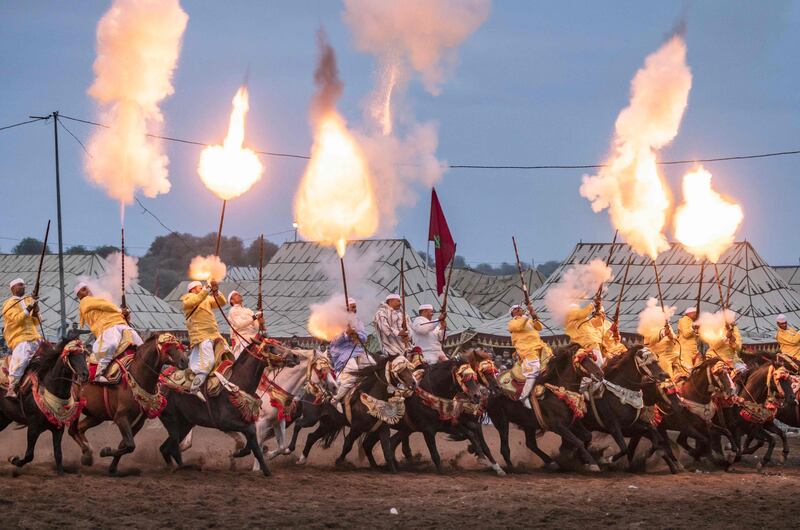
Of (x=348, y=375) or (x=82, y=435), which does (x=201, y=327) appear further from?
(x=348, y=375)

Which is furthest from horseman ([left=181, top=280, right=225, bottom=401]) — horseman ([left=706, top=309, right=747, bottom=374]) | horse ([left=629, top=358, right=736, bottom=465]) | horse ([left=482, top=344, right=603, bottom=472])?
horseman ([left=706, top=309, right=747, bottom=374])

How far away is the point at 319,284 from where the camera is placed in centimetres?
3769

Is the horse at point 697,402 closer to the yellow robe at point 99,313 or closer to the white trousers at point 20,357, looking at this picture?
the yellow robe at point 99,313

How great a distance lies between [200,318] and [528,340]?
589cm

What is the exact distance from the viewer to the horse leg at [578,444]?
723 inches

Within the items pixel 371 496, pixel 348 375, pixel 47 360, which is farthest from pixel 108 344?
pixel 371 496

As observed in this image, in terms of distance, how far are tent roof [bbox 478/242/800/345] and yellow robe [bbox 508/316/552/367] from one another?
1190 centimetres

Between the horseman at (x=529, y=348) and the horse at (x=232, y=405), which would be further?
the horseman at (x=529, y=348)

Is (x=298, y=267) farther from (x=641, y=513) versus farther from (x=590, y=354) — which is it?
(x=641, y=513)

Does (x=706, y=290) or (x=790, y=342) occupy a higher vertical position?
(x=706, y=290)

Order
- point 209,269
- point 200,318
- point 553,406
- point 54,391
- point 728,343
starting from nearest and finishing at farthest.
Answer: point 54,391 → point 209,269 → point 200,318 → point 553,406 → point 728,343

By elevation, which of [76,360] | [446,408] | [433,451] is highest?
[76,360]

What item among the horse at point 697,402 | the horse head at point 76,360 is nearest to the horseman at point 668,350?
the horse at point 697,402

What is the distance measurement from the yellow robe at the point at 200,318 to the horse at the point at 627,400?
6.35 metres
